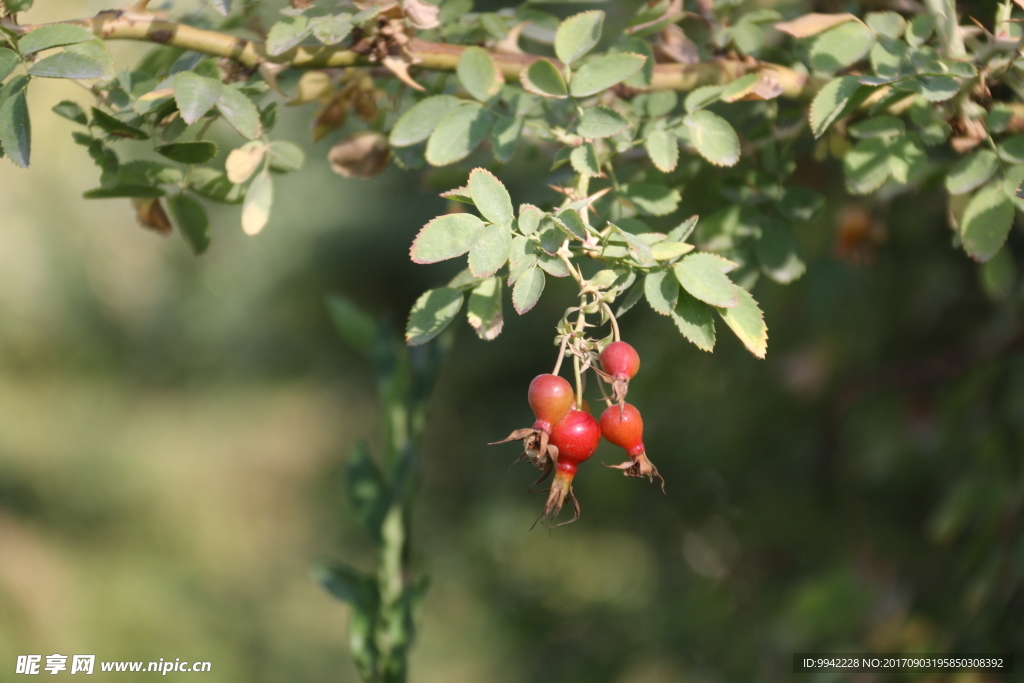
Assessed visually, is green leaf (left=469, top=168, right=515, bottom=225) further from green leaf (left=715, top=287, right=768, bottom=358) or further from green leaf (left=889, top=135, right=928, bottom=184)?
green leaf (left=889, top=135, right=928, bottom=184)

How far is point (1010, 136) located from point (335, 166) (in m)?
0.40

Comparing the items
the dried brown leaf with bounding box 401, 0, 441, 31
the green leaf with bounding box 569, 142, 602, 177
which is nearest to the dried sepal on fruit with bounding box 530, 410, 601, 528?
the green leaf with bounding box 569, 142, 602, 177

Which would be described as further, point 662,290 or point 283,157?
point 283,157

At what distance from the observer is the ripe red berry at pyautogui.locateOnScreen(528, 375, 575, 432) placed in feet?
1.11

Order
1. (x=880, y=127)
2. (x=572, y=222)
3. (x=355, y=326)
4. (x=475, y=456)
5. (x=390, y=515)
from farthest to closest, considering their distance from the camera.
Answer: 1. (x=475, y=456)
2. (x=355, y=326)
3. (x=390, y=515)
4. (x=880, y=127)
5. (x=572, y=222)

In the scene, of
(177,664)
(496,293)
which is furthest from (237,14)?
(177,664)

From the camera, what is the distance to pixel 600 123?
0.39 metres

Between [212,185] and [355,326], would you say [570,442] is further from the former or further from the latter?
[355,326]

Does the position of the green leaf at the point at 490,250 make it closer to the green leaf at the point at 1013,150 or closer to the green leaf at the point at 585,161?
the green leaf at the point at 585,161

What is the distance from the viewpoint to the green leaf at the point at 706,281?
33 cm

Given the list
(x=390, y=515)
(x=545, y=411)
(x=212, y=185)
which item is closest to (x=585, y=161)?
(x=545, y=411)

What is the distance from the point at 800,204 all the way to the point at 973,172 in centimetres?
11

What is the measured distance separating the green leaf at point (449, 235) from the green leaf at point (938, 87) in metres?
0.23

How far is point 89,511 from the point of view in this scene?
1.78 meters
